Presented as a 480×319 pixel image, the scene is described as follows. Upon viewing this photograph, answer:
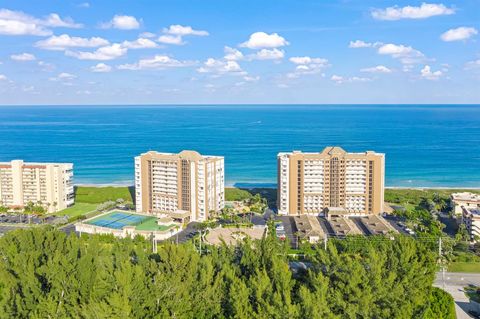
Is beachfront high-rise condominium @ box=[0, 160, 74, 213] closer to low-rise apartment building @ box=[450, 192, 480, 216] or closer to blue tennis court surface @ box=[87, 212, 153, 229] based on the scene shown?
blue tennis court surface @ box=[87, 212, 153, 229]

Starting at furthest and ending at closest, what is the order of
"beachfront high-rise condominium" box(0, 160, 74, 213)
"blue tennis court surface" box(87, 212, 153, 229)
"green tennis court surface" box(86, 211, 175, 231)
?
"beachfront high-rise condominium" box(0, 160, 74, 213) → "blue tennis court surface" box(87, 212, 153, 229) → "green tennis court surface" box(86, 211, 175, 231)

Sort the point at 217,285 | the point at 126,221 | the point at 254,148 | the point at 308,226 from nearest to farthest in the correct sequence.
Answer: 1. the point at 217,285
2. the point at 308,226
3. the point at 126,221
4. the point at 254,148

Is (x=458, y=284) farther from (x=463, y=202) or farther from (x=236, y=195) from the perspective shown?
(x=236, y=195)

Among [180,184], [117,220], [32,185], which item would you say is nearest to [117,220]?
[117,220]

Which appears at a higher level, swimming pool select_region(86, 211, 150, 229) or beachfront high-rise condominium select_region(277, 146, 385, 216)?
beachfront high-rise condominium select_region(277, 146, 385, 216)

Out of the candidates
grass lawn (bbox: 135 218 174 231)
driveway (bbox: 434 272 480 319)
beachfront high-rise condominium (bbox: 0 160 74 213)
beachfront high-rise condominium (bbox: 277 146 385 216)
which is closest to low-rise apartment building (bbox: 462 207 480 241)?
driveway (bbox: 434 272 480 319)

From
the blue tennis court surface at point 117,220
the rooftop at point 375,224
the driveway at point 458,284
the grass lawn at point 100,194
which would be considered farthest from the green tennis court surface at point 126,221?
the driveway at point 458,284

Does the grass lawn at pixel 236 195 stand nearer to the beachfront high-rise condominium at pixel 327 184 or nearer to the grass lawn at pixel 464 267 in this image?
the beachfront high-rise condominium at pixel 327 184

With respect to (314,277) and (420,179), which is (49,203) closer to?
(314,277)
